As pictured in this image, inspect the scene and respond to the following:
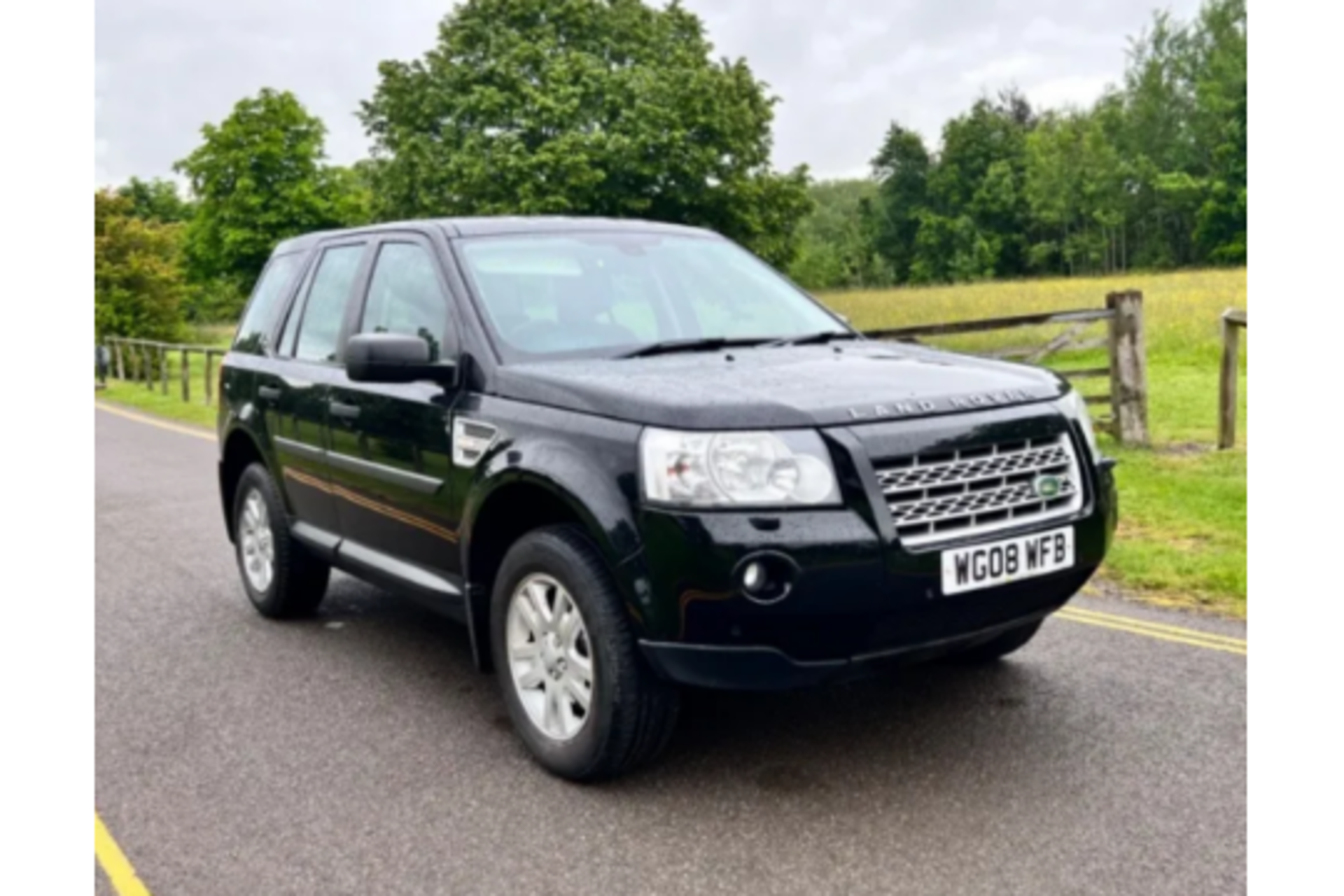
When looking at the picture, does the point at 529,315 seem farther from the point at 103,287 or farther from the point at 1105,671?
the point at 103,287

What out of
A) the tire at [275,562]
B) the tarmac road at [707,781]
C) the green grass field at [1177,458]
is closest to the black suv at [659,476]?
the tarmac road at [707,781]

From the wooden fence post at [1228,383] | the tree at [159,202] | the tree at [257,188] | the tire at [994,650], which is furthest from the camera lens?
the tree at [159,202]

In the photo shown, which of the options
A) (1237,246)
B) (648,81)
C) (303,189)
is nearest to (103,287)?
(303,189)

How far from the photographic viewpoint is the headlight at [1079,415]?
3939 mm

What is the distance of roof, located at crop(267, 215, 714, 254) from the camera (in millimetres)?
4832

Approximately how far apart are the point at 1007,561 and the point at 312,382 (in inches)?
127

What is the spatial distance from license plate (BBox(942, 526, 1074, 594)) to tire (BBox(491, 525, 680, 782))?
A: 92 centimetres

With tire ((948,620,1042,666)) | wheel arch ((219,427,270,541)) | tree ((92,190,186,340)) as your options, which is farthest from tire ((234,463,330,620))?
tree ((92,190,186,340))

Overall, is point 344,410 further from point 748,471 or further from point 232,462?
point 748,471

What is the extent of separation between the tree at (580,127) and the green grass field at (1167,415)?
662 cm

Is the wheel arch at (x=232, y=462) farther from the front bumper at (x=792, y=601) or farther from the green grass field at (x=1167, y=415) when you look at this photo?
the green grass field at (x=1167, y=415)

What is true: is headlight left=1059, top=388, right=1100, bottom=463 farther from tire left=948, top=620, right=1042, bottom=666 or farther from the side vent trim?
the side vent trim

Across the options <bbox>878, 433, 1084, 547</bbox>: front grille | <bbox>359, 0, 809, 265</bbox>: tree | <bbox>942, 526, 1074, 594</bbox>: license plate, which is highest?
<bbox>359, 0, 809, 265</bbox>: tree

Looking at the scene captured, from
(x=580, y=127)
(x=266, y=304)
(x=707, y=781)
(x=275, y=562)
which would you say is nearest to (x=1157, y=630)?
(x=707, y=781)
